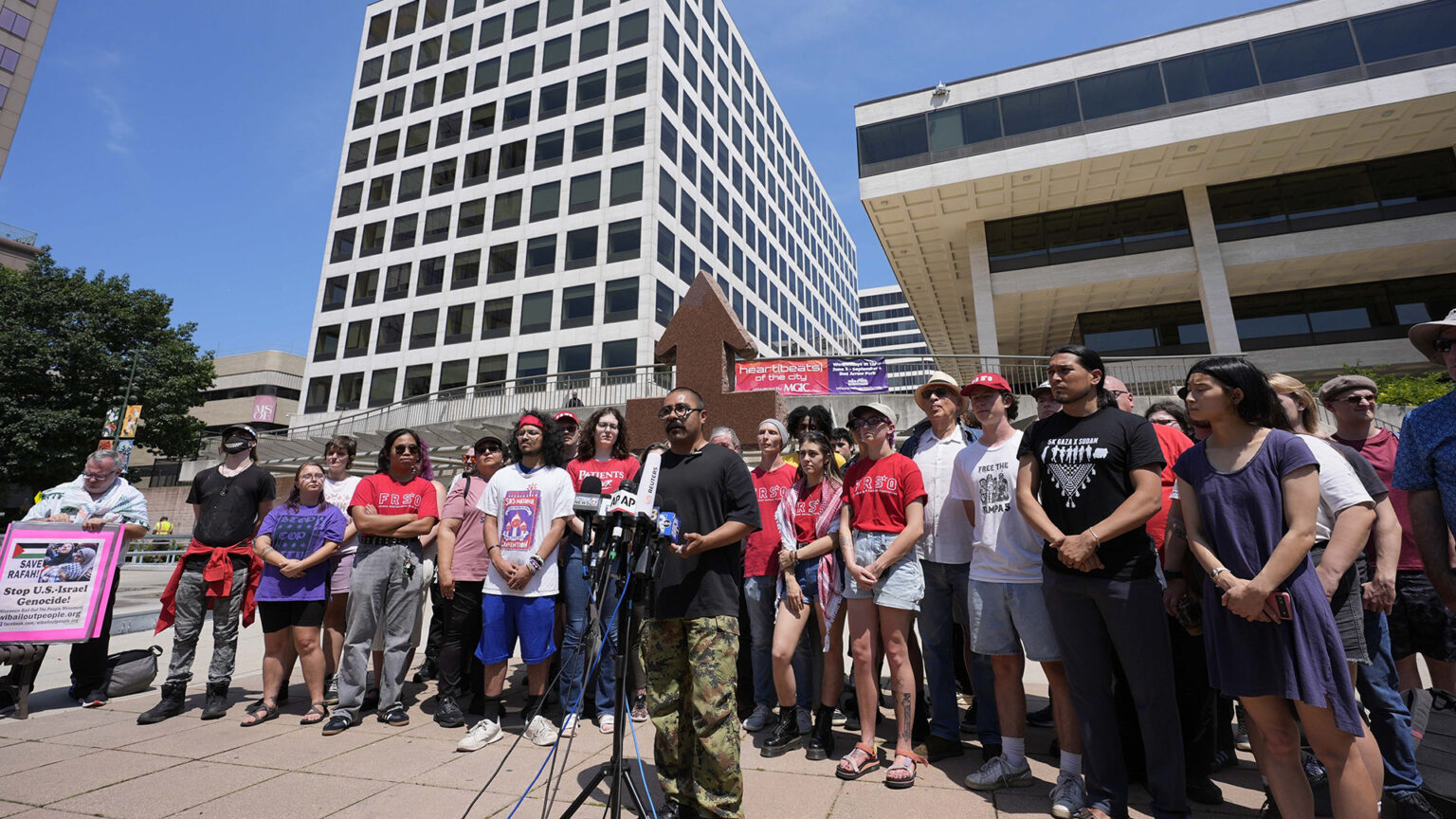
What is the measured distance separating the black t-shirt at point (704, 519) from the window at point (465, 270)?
33.4 metres

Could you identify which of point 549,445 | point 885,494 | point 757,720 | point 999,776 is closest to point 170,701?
point 549,445

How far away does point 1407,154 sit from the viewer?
67.4 feet

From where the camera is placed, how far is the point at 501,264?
33.0 m

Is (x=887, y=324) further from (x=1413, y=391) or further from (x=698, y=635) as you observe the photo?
(x=698, y=635)

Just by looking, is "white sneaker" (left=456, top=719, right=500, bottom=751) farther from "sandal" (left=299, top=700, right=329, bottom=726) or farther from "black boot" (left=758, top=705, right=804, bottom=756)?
"black boot" (left=758, top=705, right=804, bottom=756)

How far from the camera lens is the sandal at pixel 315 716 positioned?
4.35 m

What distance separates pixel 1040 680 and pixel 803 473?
2.84 meters

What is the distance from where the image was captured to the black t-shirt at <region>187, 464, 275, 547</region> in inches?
191

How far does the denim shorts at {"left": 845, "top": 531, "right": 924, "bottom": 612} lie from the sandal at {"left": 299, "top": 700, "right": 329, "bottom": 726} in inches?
149

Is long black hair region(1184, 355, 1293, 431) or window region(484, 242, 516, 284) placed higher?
window region(484, 242, 516, 284)

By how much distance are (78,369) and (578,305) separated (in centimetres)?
2209

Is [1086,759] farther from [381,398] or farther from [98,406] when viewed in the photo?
[98,406]

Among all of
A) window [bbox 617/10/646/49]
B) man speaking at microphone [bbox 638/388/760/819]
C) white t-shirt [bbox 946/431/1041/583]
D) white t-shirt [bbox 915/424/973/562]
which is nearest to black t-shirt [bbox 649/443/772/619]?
Result: man speaking at microphone [bbox 638/388/760/819]

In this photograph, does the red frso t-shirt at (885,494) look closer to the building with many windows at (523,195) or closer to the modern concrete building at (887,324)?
the building with many windows at (523,195)
